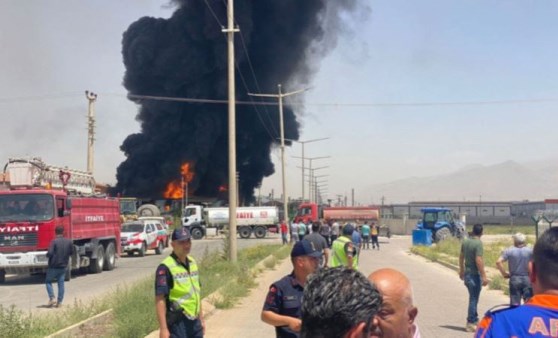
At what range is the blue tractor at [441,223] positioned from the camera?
38.1 meters

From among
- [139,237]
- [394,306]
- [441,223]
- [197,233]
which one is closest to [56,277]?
[394,306]

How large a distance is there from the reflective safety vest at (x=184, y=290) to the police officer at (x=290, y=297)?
1189 millimetres

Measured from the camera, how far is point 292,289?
4.55m

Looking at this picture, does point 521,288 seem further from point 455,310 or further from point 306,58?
point 306,58

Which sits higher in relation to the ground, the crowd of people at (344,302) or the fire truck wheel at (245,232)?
the crowd of people at (344,302)

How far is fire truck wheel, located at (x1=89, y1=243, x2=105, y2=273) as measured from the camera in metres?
20.9

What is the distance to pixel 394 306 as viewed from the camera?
2.48m

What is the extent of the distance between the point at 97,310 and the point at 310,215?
4264 cm

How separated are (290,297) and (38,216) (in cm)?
1453

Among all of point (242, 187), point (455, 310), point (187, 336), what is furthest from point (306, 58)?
point (187, 336)

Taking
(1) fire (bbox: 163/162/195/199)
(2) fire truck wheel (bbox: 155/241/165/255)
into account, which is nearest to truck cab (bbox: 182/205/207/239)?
(1) fire (bbox: 163/162/195/199)

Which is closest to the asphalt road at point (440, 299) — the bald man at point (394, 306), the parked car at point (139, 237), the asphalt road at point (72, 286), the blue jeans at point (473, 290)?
the blue jeans at point (473, 290)

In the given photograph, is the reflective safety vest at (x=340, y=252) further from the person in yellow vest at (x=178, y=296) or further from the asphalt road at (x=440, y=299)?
the person in yellow vest at (x=178, y=296)

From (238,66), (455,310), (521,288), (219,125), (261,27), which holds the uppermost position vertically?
(261,27)
